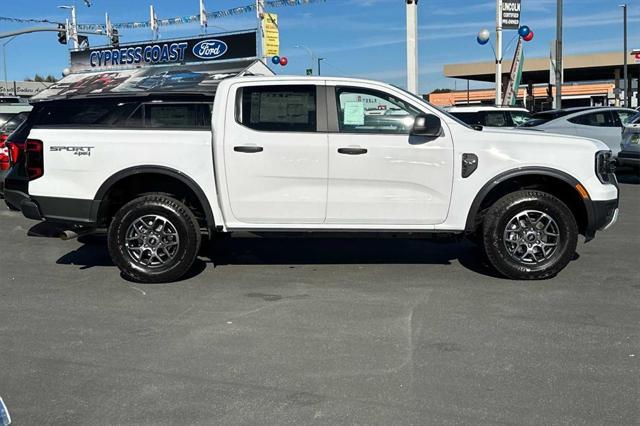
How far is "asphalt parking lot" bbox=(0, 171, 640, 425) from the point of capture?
11.6 ft

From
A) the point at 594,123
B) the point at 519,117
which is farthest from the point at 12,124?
the point at 594,123

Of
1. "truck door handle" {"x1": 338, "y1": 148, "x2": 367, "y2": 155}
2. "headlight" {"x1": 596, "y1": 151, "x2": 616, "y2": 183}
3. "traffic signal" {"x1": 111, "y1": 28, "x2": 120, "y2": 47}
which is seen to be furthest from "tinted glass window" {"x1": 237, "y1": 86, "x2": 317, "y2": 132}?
"traffic signal" {"x1": 111, "y1": 28, "x2": 120, "y2": 47}

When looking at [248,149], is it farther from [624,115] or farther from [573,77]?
[573,77]

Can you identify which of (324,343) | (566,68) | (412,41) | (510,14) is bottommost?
(324,343)

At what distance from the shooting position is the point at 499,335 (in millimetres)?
4641

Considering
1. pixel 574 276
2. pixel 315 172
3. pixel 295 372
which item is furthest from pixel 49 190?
pixel 574 276

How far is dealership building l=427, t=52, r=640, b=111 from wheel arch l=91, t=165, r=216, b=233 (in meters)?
44.4

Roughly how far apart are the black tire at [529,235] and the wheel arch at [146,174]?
2.69m

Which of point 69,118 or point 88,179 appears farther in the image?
point 69,118

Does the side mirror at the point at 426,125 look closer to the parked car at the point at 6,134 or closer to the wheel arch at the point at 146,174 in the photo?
the wheel arch at the point at 146,174

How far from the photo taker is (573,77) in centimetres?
7000

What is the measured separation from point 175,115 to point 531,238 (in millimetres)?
3732

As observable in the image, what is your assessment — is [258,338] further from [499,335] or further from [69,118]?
[69,118]

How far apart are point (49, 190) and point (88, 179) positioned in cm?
43
